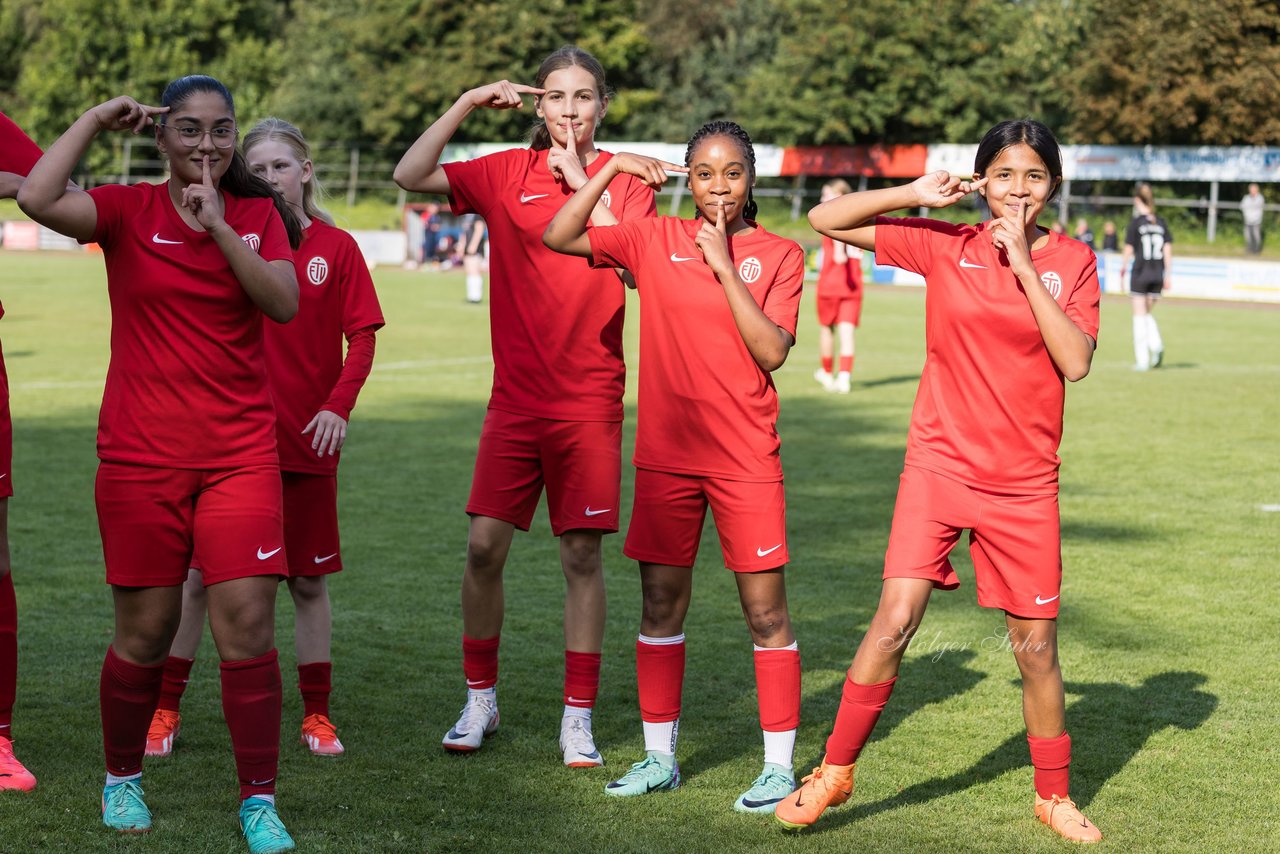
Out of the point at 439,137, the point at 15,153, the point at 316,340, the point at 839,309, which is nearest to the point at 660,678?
the point at 316,340

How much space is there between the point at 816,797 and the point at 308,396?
2.21m

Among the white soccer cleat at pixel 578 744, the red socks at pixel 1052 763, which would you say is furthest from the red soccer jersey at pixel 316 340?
the red socks at pixel 1052 763

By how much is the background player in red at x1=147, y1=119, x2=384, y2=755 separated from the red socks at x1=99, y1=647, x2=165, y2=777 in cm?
71

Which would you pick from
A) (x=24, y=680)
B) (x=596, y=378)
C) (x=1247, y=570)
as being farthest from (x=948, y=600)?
(x=24, y=680)

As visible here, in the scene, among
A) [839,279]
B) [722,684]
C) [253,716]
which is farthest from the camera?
[839,279]

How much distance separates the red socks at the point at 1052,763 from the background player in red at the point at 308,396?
2314mm

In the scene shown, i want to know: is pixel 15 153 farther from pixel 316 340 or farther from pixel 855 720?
pixel 855 720

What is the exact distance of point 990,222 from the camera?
14.6 ft

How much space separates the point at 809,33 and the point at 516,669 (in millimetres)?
50724

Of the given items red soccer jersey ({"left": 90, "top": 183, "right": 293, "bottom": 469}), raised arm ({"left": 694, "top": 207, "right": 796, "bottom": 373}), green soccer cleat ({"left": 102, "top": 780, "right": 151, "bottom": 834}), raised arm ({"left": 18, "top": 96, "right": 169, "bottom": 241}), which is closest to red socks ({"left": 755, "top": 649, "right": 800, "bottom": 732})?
raised arm ({"left": 694, "top": 207, "right": 796, "bottom": 373})

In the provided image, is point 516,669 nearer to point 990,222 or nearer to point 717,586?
point 717,586

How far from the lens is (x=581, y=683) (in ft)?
16.9

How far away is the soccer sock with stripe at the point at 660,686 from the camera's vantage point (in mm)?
4816

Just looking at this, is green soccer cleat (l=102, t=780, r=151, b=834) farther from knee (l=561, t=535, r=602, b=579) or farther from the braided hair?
the braided hair
